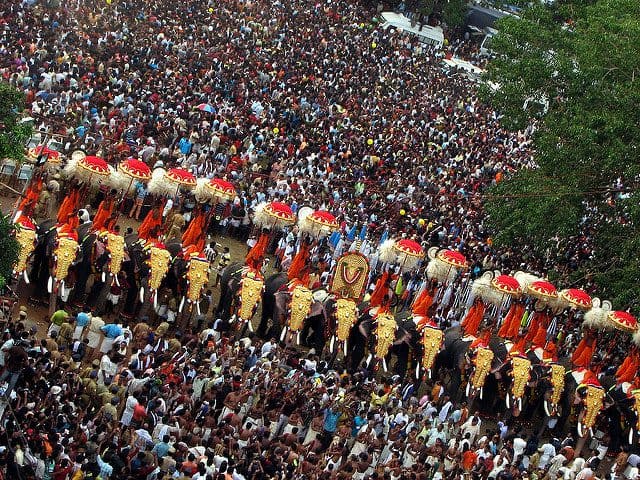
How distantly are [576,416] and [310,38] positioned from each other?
21.3 m

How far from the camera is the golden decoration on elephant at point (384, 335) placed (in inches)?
847

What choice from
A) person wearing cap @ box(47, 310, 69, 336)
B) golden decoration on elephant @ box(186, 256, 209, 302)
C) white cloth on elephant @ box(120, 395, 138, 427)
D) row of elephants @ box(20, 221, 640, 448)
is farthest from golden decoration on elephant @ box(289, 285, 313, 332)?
white cloth on elephant @ box(120, 395, 138, 427)

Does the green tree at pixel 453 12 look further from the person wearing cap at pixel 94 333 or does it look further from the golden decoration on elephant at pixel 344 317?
the person wearing cap at pixel 94 333

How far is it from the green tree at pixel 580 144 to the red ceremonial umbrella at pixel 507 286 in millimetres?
3056

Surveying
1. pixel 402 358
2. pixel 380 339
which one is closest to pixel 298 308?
pixel 380 339

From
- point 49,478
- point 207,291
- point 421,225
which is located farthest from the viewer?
point 421,225

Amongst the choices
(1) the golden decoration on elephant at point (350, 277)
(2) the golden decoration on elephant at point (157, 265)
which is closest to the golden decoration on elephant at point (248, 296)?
(2) the golden decoration on elephant at point (157, 265)

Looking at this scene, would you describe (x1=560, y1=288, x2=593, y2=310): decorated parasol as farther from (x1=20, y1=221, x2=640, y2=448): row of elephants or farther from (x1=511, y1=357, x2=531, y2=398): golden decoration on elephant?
(x1=511, y1=357, x2=531, y2=398): golden decoration on elephant

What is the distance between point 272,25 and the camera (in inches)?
1607

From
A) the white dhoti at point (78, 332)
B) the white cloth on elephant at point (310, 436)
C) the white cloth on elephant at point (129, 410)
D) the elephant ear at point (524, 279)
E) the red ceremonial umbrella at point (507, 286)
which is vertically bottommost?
the white cloth on elephant at point (310, 436)

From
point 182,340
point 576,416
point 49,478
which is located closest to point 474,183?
point 576,416

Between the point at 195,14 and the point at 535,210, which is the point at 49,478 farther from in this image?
the point at 195,14

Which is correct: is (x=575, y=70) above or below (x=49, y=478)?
above

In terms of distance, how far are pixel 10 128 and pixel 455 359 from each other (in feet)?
31.3
